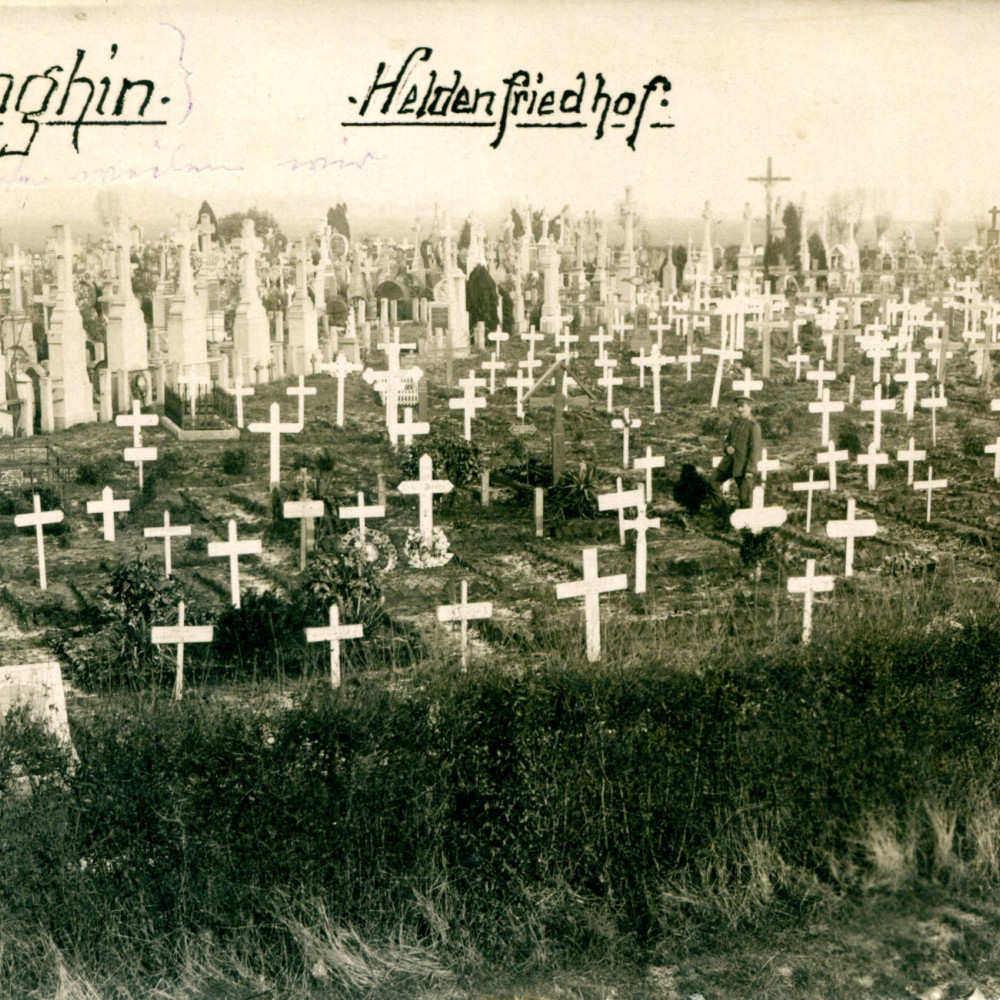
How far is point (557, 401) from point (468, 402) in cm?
73

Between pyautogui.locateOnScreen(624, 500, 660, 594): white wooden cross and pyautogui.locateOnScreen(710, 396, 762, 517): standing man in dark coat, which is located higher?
pyautogui.locateOnScreen(710, 396, 762, 517): standing man in dark coat

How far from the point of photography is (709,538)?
11.3m

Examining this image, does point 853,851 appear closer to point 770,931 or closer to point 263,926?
point 770,931

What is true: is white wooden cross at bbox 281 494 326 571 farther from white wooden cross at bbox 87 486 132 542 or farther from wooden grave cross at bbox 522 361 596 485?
wooden grave cross at bbox 522 361 596 485

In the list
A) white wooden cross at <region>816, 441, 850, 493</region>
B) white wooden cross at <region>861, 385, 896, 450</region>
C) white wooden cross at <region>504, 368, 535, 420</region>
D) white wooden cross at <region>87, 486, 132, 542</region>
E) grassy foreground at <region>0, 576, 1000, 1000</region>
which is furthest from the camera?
white wooden cross at <region>861, 385, 896, 450</region>

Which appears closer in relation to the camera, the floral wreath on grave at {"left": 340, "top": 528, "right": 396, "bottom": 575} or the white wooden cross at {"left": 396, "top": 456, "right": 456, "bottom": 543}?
the floral wreath on grave at {"left": 340, "top": 528, "right": 396, "bottom": 575}

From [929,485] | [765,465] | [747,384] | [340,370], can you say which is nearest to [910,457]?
A: [929,485]

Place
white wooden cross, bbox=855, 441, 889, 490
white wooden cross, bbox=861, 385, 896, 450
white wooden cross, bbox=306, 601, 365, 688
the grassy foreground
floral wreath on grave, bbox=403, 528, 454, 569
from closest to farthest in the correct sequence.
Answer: the grassy foreground
white wooden cross, bbox=306, 601, 365, 688
floral wreath on grave, bbox=403, 528, 454, 569
white wooden cross, bbox=855, 441, 889, 490
white wooden cross, bbox=861, 385, 896, 450

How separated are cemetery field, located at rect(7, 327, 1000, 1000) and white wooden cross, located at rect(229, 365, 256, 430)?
14 cm

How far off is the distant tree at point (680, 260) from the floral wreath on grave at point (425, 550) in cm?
295

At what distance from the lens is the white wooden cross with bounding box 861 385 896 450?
12148mm

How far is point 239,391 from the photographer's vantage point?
10516mm

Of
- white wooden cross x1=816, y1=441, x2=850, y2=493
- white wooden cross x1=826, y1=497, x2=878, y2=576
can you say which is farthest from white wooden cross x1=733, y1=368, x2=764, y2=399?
white wooden cross x1=826, y1=497, x2=878, y2=576

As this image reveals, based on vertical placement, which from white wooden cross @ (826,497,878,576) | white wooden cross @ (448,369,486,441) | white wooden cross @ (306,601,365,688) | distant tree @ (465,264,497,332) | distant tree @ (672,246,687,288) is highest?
distant tree @ (672,246,687,288)
